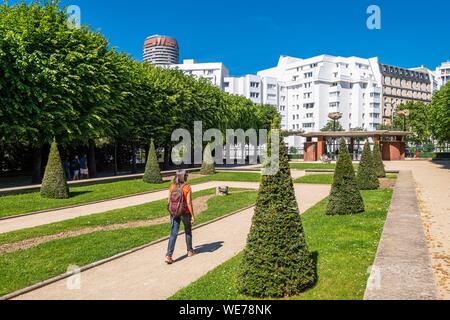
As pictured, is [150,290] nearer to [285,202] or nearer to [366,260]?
[285,202]

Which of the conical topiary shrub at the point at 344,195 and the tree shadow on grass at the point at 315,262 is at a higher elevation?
the conical topiary shrub at the point at 344,195

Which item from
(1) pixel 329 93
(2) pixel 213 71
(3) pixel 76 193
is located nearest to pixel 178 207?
(3) pixel 76 193

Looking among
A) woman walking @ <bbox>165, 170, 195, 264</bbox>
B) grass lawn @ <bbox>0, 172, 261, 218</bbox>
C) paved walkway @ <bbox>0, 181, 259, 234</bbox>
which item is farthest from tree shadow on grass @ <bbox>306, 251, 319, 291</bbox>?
grass lawn @ <bbox>0, 172, 261, 218</bbox>

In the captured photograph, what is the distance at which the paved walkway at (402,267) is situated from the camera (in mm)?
5266

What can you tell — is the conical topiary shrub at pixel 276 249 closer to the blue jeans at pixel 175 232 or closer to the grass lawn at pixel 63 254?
the blue jeans at pixel 175 232

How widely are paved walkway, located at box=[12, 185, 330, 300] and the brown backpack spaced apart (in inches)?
46.7

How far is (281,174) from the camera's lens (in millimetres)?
6785

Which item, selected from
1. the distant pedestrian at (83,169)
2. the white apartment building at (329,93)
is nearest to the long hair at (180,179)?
the distant pedestrian at (83,169)

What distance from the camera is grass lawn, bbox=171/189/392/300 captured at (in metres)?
6.46

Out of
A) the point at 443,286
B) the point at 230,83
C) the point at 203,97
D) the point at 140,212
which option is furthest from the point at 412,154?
the point at 443,286

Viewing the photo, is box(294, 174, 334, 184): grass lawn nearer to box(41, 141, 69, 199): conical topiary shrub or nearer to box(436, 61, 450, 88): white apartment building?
box(41, 141, 69, 199): conical topiary shrub

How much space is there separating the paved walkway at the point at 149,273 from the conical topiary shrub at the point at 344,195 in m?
4.11

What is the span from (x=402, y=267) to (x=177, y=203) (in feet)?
16.3

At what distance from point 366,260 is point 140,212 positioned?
33.7ft
